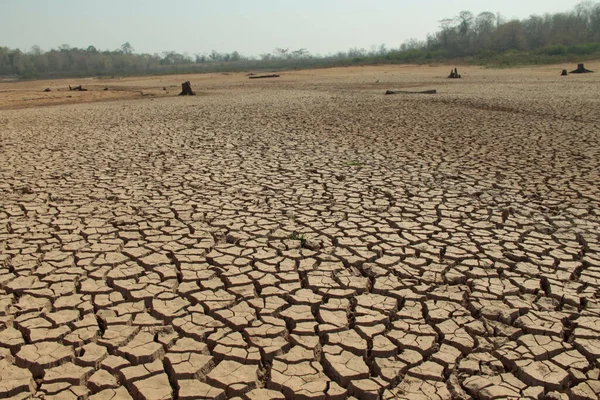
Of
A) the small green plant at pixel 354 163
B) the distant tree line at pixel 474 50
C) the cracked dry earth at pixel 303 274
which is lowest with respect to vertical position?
the cracked dry earth at pixel 303 274

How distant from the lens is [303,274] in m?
3.35

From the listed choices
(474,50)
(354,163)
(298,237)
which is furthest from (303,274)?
(474,50)

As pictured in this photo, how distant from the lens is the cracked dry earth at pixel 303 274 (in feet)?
7.53

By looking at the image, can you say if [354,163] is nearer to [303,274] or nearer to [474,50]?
[303,274]

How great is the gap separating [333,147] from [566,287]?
5.17 metres

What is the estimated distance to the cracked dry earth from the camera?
229cm

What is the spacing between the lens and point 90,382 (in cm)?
224

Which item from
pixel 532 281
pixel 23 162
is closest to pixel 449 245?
pixel 532 281

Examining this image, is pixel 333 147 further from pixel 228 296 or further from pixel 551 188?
pixel 228 296

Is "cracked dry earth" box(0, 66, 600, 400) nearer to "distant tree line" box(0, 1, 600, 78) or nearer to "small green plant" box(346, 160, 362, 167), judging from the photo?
"small green plant" box(346, 160, 362, 167)

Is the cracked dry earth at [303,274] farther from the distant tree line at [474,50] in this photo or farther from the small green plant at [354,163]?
the distant tree line at [474,50]

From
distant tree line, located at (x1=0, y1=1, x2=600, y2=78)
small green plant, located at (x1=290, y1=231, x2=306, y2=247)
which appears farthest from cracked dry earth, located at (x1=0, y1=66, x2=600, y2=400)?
distant tree line, located at (x1=0, y1=1, x2=600, y2=78)

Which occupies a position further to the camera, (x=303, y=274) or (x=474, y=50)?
(x=474, y=50)

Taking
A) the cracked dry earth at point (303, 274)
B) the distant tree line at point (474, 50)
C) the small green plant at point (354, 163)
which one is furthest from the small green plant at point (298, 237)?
the distant tree line at point (474, 50)
